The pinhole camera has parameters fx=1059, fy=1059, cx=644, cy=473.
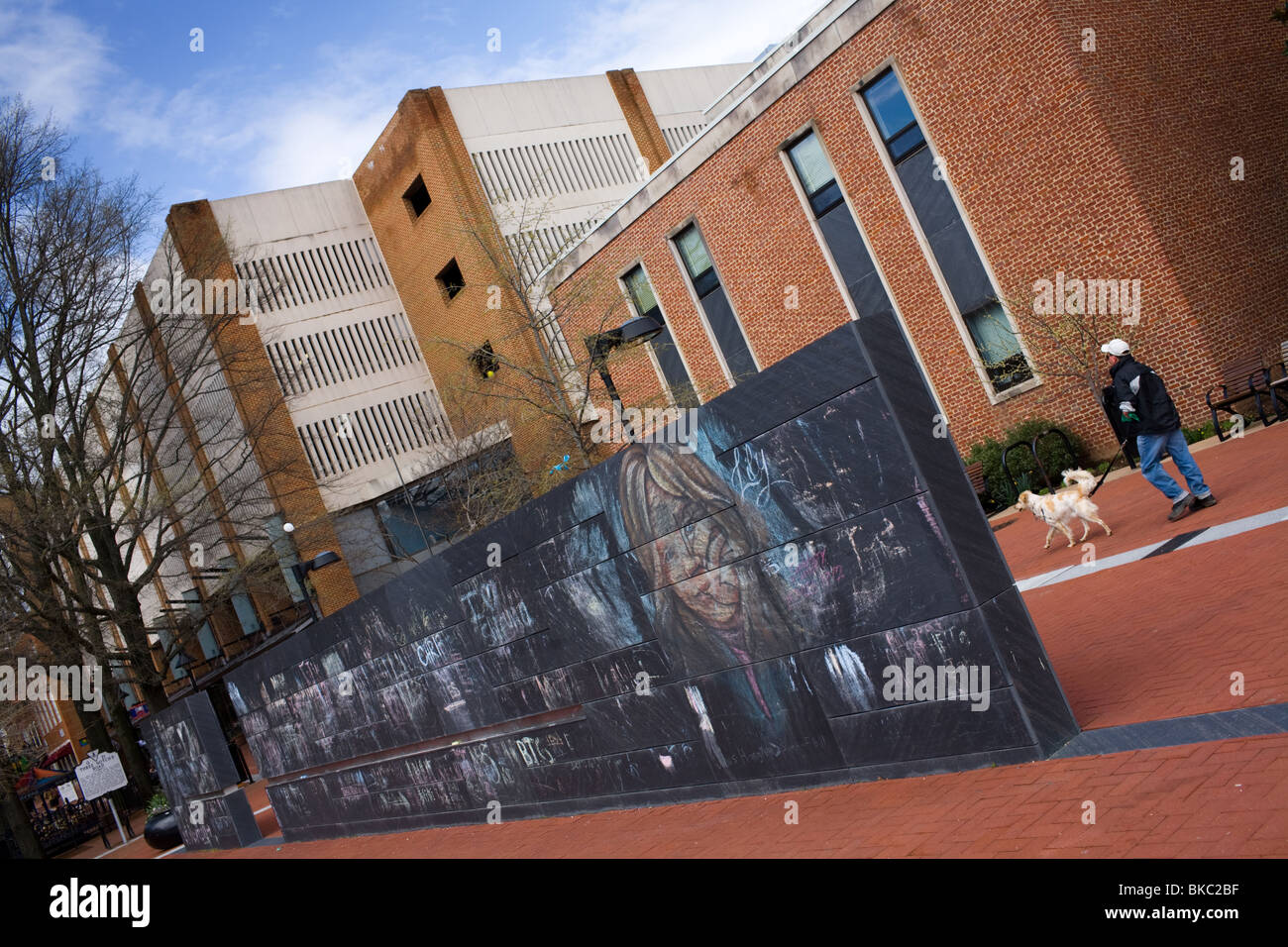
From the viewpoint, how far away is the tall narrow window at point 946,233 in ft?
64.1

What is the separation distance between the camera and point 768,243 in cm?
2327

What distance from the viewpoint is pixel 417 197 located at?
127 ft

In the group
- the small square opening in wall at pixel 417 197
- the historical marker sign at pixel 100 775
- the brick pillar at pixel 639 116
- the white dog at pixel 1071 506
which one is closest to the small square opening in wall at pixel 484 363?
the small square opening in wall at pixel 417 197

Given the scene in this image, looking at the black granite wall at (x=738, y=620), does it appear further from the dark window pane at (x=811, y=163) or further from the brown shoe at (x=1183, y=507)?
the dark window pane at (x=811, y=163)

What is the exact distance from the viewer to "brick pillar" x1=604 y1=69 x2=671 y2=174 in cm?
3956

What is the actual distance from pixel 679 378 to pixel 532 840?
63.6ft

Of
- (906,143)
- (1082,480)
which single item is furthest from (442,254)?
(1082,480)

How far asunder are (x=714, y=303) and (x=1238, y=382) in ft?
40.2

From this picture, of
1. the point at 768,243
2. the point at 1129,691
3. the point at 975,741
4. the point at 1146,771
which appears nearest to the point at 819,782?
the point at 975,741

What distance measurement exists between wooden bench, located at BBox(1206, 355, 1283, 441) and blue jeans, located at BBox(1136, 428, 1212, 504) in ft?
17.7

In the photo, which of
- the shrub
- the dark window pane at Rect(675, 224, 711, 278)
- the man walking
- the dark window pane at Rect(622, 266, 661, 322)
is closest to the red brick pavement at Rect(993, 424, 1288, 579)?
the man walking

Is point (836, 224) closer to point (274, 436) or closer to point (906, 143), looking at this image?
point (906, 143)

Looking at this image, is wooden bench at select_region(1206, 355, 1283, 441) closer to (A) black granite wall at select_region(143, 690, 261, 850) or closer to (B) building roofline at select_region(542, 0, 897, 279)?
(B) building roofline at select_region(542, 0, 897, 279)
